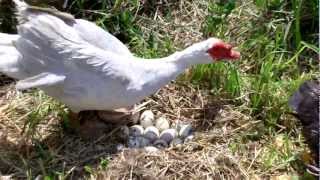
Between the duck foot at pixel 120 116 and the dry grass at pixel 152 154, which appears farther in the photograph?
the duck foot at pixel 120 116

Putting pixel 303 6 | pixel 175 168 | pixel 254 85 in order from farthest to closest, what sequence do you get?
1. pixel 303 6
2. pixel 254 85
3. pixel 175 168

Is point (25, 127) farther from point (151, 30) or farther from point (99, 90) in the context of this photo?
point (151, 30)

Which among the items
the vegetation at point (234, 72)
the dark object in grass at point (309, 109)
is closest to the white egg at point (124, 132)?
the vegetation at point (234, 72)

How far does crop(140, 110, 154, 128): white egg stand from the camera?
2836 mm

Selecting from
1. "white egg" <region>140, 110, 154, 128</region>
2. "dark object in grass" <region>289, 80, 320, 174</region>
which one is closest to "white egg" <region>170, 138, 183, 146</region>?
"white egg" <region>140, 110, 154, 128</region>

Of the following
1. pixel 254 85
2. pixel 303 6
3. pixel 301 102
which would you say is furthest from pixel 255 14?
pixel 301 102

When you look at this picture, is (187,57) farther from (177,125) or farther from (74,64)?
(74,64)

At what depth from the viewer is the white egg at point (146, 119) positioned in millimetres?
2836

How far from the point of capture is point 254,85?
115 inches

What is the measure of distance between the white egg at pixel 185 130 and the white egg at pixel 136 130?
0.52 feet

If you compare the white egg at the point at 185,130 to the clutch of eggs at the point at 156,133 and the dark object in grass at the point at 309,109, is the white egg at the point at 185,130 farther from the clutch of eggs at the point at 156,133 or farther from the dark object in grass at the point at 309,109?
the dark object in grass at the point at 309,109

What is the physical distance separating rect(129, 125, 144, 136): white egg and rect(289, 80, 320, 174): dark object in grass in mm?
613

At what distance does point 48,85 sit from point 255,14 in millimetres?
1190

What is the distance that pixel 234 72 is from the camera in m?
2.90
